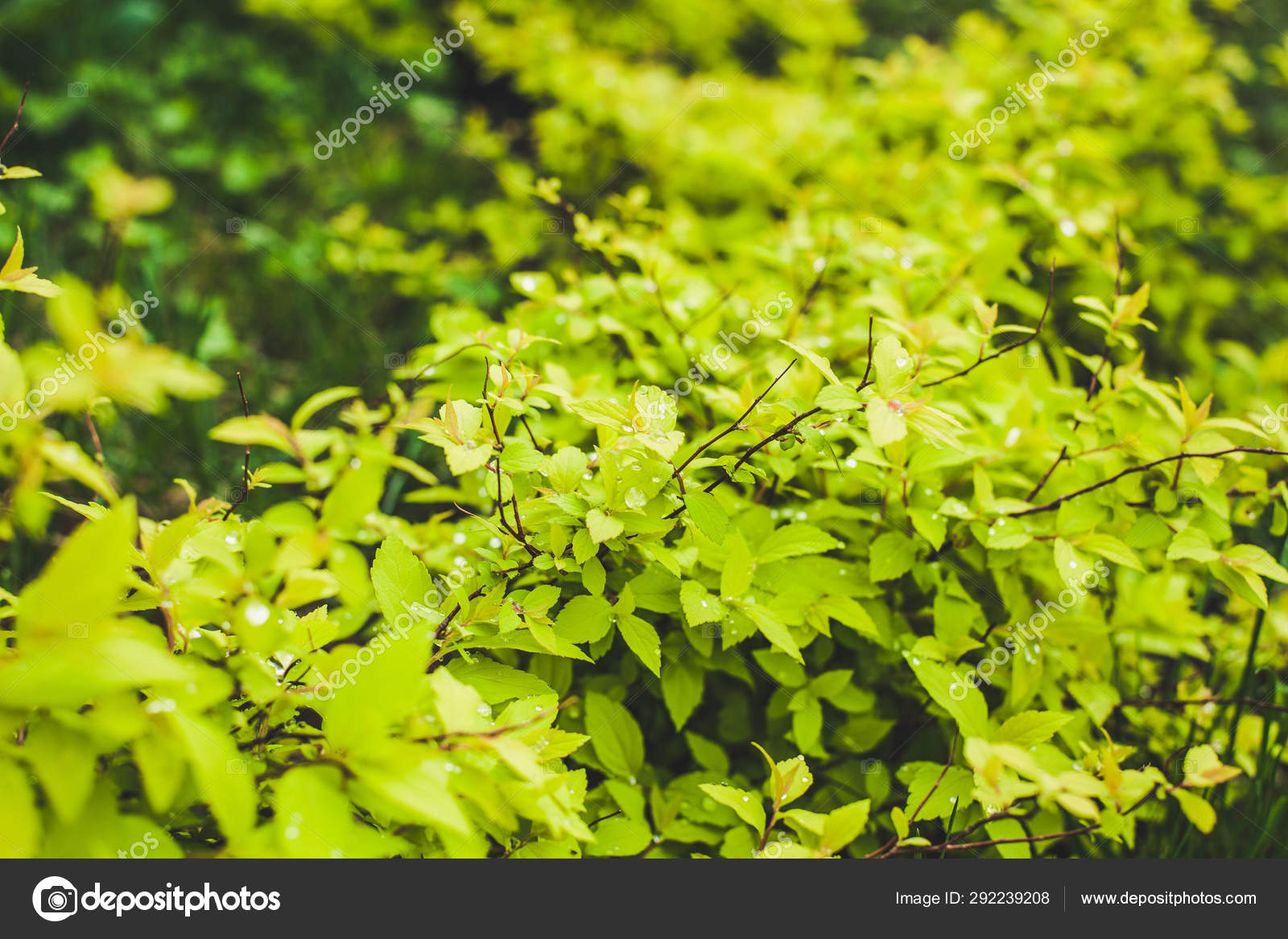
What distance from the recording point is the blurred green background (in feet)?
7.13

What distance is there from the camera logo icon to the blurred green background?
88cm

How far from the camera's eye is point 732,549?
1.09m

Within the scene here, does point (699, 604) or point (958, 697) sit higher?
point (699, 604)

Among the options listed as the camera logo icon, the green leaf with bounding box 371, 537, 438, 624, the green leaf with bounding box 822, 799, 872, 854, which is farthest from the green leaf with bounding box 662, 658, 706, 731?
the camera logo icon

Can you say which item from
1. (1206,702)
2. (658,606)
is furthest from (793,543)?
(1206,702)

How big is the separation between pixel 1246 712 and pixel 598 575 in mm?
1521

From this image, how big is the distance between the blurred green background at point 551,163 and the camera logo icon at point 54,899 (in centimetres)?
88

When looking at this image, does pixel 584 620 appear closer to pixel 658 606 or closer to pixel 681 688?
pixel 658 606

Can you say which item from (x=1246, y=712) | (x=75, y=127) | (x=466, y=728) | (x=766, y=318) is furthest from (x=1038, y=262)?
(x=75, y=127)

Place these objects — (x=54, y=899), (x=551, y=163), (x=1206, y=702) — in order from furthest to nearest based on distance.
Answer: (x=551, y=163), (x=1206, y=702), (x=54, y=899)

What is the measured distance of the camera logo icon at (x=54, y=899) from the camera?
2.52ft

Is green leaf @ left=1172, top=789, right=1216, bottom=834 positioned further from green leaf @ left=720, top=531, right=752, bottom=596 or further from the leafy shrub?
green leaf @ left=720, top=531, right=752, bottom=596

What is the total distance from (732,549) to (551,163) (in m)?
2.25

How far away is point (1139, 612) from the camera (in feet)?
4.77
